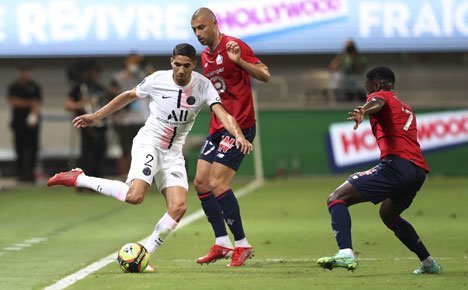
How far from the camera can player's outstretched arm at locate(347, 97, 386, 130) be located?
391 inches

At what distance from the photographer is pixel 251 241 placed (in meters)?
14.3

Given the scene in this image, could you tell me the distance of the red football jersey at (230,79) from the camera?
12172mm

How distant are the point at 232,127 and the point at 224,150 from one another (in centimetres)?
117

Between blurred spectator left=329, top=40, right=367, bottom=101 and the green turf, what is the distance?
3020mm

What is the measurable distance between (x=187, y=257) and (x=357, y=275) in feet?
7.96

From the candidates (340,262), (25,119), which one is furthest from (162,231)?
(25,119)

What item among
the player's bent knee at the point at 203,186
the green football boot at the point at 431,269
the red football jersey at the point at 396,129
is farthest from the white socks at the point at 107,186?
the green football boot at the point at 431,269

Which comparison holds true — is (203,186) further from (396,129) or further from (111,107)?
(396,129)

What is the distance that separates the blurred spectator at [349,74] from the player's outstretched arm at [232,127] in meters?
14.2

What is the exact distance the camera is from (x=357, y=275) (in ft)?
35.3

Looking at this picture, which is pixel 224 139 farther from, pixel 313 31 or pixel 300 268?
pixel 313 31

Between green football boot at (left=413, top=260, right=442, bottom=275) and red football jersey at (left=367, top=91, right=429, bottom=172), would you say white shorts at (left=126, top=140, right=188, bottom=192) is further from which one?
green football boot at (left=413, top=260, right=442, bottom=275)

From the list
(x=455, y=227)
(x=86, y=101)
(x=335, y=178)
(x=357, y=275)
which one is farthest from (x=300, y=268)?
(x=335, y=178)

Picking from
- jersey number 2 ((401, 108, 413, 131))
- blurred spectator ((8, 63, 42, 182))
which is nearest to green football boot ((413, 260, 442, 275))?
jersey number 2 ((401, 108, 413, 131))
